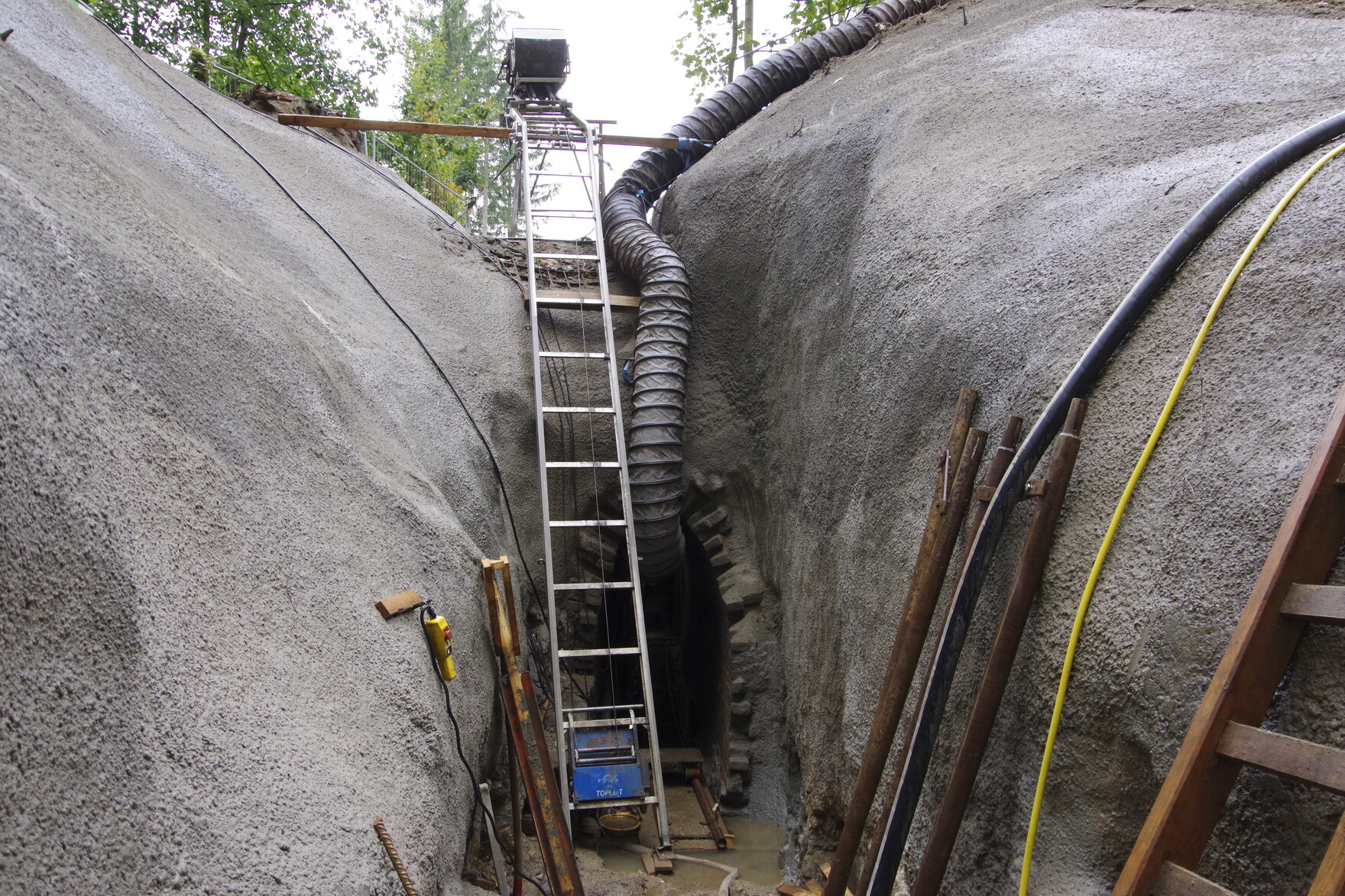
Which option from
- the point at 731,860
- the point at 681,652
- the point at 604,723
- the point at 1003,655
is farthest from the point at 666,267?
the point at 1003,655

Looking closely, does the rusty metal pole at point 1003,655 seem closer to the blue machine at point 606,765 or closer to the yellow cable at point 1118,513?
the yellow cable at point 1118,513

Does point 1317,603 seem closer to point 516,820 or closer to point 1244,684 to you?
point 1244,684

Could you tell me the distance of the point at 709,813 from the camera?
7.15 metres

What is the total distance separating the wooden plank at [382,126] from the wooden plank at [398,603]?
231 inches

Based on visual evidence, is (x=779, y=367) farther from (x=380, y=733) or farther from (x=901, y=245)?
(x=380, y=733)

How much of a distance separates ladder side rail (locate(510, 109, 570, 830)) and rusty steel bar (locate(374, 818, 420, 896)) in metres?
1.67

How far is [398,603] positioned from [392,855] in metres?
1.14

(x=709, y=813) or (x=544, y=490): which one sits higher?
(x=544, y=490)

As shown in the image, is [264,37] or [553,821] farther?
[264,37]

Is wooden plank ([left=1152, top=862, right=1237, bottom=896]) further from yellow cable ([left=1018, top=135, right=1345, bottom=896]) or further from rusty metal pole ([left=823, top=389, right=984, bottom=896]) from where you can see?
rusty metal pole ([left=823, top=389, right=984, bottom=896])

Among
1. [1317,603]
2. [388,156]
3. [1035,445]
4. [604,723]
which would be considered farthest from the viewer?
[388,156]

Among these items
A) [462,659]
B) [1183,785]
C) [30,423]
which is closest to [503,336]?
[462,659]

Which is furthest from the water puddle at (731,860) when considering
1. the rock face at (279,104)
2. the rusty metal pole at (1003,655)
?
the rock face at (279,104)

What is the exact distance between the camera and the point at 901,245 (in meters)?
5.23
